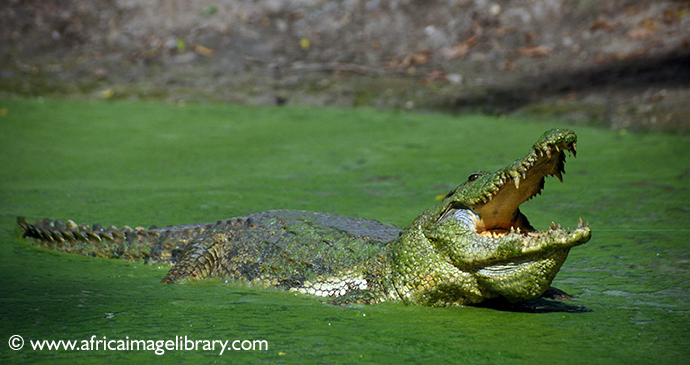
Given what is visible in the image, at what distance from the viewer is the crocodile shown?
2695 mm

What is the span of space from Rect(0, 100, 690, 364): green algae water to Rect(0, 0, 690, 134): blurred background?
57 cm

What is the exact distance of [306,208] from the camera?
15.0ft

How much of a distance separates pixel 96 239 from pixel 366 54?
20.8 ft

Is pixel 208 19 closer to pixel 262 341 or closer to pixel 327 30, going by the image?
pixel 327 30

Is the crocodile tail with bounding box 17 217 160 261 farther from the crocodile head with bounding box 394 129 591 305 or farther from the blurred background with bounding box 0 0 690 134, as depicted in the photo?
the blurred background with bounding box 0 0 690 134

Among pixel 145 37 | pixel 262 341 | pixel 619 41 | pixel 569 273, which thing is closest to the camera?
pixel 262 341

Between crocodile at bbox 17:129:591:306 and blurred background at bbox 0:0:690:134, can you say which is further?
blurred background at bbox 0:0:690:134

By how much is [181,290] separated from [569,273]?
1975 mm

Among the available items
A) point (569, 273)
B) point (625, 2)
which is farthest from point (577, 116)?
point (569, 273)

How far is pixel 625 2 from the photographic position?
369 inches

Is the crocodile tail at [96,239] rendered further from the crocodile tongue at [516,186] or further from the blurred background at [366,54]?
the blurred background at [366,54]

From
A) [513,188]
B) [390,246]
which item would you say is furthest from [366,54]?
[513,188]

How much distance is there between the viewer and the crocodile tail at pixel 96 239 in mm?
3787

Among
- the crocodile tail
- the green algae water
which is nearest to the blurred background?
the green algae water
